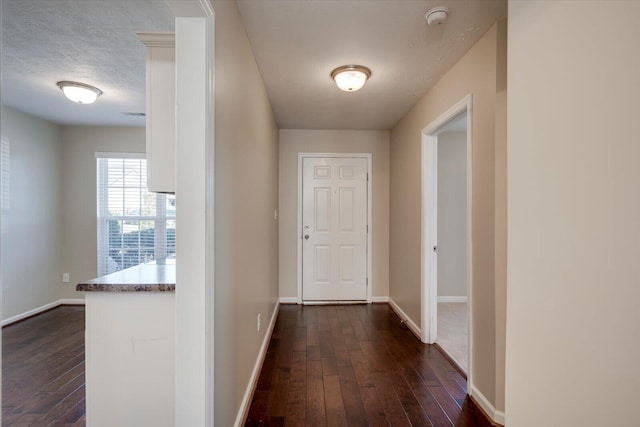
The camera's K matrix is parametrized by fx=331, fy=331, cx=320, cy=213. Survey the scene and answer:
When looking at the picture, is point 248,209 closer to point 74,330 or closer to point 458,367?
point 458,367

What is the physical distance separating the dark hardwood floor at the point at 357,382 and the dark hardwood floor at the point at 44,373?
4.01 ft

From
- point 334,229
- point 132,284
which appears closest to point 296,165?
point 334,229

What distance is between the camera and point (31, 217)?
378cm

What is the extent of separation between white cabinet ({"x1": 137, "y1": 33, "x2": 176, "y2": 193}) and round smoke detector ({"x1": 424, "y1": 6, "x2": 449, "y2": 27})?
54.7 inches

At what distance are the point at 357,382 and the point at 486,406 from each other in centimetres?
83

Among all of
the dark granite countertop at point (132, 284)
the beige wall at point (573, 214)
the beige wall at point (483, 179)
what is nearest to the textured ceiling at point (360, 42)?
the beige wall at point (483, 179)

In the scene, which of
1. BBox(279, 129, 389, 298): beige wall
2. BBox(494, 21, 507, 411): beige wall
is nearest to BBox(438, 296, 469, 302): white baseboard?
BBox(279, 129, 389, 298): beige wall

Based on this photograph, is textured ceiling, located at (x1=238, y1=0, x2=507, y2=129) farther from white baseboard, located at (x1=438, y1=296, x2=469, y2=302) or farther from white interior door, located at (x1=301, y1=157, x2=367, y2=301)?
white baseboard, located at (x1=438, y1=296, x2=469, y2=302)

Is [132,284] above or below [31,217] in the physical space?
below

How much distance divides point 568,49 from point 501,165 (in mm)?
984

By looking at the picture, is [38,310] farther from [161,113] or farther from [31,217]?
[161,113]

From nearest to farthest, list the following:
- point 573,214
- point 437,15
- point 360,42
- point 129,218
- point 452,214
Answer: point 573,214, point 437,15, point 360,42, point 129,218, point 452,214

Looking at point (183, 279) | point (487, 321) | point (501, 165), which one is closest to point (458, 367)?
point (487, 321)

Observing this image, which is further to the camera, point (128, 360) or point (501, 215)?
point (501, 215)
